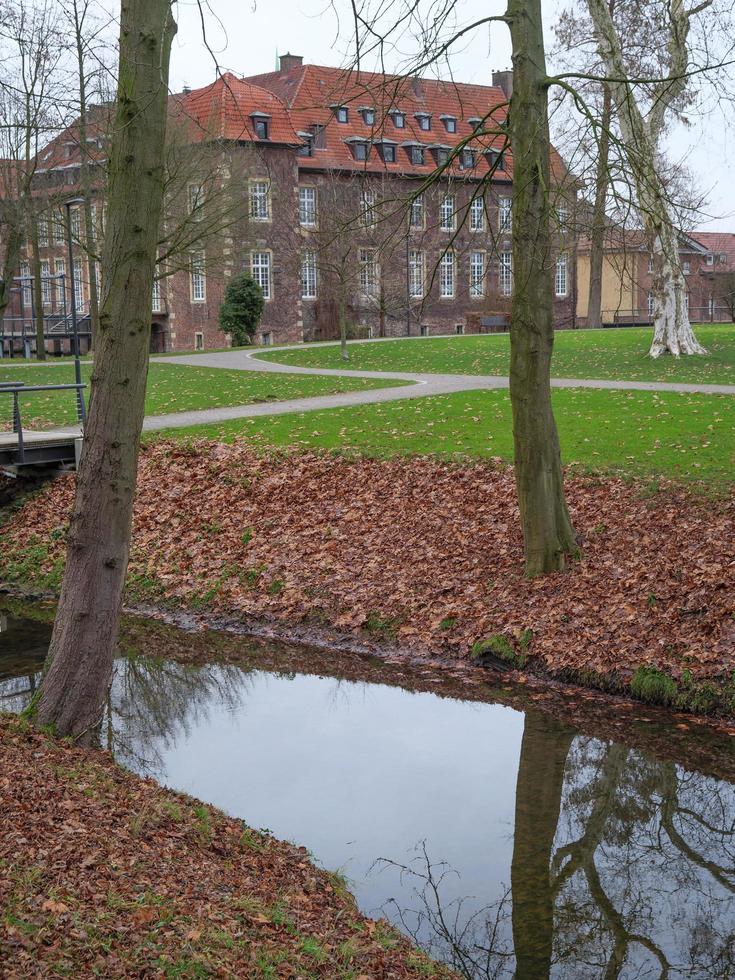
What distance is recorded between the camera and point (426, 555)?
1313 centimetres

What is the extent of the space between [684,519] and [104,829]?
8008mm

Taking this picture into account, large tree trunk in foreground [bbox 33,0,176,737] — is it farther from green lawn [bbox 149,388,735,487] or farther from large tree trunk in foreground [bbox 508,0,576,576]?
green lawn [bbox 149,388,735,487]

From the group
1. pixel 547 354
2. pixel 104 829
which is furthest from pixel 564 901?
pixel 547 354

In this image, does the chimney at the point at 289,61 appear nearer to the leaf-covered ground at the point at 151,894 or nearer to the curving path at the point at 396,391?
the curving path at the point at 396,391

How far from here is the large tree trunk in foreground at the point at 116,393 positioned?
6.87m

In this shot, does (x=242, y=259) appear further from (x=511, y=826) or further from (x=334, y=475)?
(x=511, y=826)

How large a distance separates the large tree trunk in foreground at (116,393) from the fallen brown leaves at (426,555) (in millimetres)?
4738

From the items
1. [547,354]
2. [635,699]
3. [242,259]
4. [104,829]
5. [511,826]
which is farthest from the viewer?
[242,259]

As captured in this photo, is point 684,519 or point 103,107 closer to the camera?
point 684,519

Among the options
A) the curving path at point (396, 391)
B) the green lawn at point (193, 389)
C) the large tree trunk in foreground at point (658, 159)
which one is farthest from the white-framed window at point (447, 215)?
the green lawn at point (193, 389)

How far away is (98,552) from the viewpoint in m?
7.54

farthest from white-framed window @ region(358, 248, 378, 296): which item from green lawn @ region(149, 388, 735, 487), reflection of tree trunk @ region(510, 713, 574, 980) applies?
reflection of tree trunk @ region(510, 713, 574, 980)

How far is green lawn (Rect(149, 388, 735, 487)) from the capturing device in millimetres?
14414

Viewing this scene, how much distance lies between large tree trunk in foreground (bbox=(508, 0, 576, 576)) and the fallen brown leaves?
59 cm
